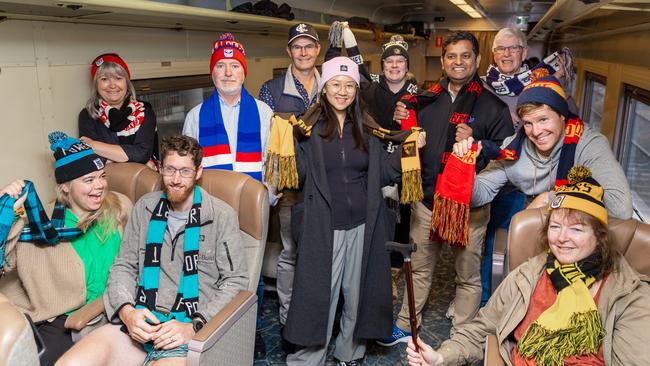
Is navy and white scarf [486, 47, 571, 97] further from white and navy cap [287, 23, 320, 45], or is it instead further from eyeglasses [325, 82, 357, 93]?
eyeglasses [325, 82, 357, 93]

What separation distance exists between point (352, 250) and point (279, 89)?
1.41 metres

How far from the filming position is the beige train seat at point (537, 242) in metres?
2.06

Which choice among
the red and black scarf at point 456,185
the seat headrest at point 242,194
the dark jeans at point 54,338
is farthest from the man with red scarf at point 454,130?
the dark jeans at point 54,338

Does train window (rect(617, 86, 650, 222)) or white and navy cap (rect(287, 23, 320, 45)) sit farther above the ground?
white and navy cap (rect(287, 23, 320, 45))

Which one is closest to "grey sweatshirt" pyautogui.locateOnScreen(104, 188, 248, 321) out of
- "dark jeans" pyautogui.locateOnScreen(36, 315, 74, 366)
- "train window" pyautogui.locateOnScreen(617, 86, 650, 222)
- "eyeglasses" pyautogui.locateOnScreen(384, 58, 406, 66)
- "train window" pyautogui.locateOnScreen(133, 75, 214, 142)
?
"dark jeans" pyautogui.locateOnScreen(36, 315, 74, 366)

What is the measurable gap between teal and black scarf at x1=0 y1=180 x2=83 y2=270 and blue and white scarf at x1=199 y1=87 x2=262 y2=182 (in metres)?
0.95

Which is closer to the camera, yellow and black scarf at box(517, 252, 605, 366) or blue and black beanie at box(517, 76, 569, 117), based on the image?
yellow and black scarf at box(517, 252, 605, 366)

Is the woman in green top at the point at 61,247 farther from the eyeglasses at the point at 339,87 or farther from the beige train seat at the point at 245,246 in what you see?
the eyeglasses at the point at 339,87

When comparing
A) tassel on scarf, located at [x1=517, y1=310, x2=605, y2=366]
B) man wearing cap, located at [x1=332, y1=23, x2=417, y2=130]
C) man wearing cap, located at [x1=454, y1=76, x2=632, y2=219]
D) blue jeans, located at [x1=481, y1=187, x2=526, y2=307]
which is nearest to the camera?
tassel on scarf, located at [x1=517, y1=310, x2=605, y2=366]

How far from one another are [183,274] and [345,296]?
100 centimetres

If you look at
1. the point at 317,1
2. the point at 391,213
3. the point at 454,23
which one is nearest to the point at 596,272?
the point at 391,213

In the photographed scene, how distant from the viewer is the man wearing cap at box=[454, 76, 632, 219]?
2242 mm

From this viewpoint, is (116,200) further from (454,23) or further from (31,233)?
(454,23)

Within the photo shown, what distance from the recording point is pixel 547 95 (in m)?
2.31
